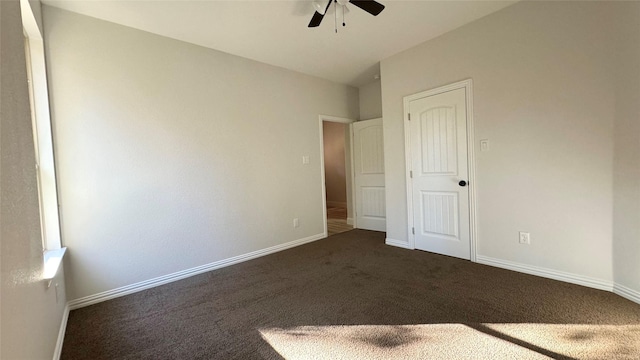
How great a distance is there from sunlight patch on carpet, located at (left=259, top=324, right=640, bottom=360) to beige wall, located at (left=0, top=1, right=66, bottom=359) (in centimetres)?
122

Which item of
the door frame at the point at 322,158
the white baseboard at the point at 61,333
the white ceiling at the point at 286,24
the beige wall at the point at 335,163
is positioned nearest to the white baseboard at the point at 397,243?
the door frame at the point at 322,158

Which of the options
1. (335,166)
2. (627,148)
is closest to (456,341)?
(627,148)

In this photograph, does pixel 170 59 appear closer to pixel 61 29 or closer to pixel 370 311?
pixel 61 29

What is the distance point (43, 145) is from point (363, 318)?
296cm

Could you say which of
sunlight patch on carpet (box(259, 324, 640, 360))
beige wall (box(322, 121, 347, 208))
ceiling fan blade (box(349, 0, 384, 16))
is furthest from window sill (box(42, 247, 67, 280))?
beige wall (box(322, 121, 347, 208))

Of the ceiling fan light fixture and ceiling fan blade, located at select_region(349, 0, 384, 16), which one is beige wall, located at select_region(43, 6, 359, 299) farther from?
ceiling fan blade, located at select_region(349, 0, 384, 16)

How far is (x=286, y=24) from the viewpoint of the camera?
2869 millimetres

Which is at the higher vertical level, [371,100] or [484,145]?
[371,100]

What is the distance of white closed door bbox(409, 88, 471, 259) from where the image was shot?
321 centimetres

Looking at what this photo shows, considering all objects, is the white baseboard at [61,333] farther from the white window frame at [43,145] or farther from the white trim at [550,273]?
the white trim at [550,273]

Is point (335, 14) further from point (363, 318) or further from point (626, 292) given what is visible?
point (626, 292)

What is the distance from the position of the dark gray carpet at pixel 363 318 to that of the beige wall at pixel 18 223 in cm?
62

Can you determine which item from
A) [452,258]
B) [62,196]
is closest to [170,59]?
[62,196]

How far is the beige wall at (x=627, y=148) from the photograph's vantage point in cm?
209
